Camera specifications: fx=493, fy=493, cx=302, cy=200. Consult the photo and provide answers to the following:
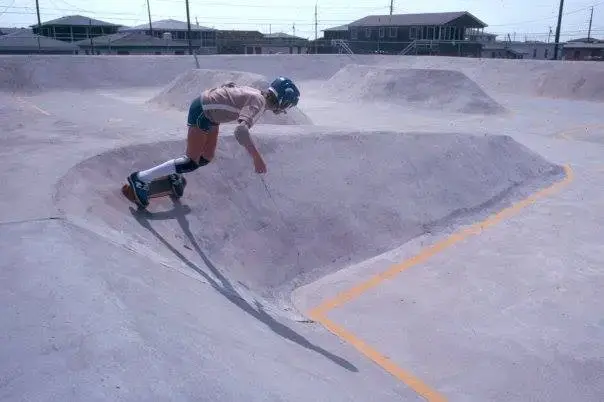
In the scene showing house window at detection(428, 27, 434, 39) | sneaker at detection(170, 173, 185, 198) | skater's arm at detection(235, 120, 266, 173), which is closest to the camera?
skater's arm at detection(235, 120, 266, 173)

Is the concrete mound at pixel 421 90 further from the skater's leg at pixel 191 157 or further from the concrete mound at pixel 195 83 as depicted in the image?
the skater's leg at pixel 191 157

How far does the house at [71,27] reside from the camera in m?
53.4

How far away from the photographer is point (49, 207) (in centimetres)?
520

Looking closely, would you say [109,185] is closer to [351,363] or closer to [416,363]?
[351,363]

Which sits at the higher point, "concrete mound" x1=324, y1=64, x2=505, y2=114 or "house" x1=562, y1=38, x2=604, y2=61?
"house" x1=562, y1=38, x2=604, y2=61

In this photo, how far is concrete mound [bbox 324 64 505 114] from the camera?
2342 centimetres

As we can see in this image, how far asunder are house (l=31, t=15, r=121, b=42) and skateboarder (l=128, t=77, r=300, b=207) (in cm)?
5326

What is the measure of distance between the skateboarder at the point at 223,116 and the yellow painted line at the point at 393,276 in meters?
2.13

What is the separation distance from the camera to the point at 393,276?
7309 millimetres

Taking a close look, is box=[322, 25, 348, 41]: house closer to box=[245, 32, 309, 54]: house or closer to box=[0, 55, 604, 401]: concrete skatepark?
box=[245, 32, 309, 54]: house

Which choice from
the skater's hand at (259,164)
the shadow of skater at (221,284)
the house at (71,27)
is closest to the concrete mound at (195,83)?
the shadow of skater at (221,284)

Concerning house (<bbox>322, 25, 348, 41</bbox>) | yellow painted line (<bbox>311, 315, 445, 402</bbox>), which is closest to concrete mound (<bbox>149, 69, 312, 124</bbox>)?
yellow painted line (<bbox>311, 315, 445, 402</bbox>)

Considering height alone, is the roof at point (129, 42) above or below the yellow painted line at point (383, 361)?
above

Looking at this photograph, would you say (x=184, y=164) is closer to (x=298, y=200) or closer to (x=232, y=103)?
(x=232, y=103)
